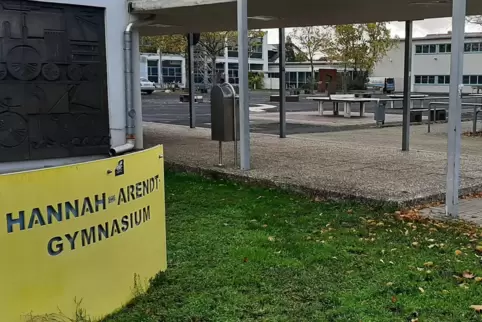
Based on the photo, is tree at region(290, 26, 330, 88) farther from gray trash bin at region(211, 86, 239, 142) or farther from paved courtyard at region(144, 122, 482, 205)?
gray trash bin at region(211, 86, 239, 142)

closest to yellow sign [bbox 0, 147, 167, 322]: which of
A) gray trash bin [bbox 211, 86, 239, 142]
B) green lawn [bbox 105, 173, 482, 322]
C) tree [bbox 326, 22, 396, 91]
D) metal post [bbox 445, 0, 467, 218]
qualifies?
green lawn [bbox 105, 173, 482, 322]

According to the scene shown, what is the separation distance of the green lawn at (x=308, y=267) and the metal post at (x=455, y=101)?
0.48 metres

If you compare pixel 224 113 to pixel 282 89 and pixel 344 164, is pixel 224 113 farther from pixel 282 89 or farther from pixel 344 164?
pixel 282 89

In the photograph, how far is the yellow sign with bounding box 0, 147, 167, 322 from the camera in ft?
10.6

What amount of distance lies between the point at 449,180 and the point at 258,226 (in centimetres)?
218

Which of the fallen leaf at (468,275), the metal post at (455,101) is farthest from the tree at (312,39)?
the fallen leaf at (468,275)

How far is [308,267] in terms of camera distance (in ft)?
16.5

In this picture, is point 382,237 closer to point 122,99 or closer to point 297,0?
point 297,0

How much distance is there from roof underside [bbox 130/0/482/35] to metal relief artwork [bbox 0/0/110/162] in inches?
44.8

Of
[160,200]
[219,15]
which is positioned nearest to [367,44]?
[219,15]

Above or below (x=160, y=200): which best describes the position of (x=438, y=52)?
above

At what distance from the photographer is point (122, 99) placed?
10422mm

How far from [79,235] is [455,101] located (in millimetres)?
4534

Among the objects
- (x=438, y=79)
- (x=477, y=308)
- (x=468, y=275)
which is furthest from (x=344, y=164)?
(x=438, y=79)
